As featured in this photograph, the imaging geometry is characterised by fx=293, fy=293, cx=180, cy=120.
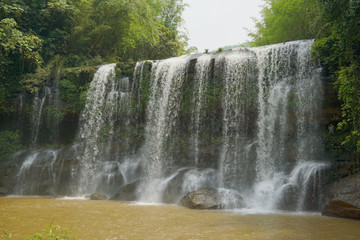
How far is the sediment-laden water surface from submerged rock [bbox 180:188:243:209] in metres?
0.54

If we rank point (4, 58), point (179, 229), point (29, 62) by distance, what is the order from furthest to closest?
point (29, 62) → point (4, 58) → point (179, 229)

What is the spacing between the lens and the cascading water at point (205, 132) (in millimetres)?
11758

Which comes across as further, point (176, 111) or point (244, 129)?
point (176, 111)

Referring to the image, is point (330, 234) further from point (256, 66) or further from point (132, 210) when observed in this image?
point (256, 66)

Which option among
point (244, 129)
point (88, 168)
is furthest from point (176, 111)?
point (88, 168)

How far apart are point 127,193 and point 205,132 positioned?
4.71 m

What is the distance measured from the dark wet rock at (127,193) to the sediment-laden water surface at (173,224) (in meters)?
2.67

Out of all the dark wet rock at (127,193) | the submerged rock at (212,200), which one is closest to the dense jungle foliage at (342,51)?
the submerged rock at (212,200)

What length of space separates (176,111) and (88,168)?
5257mm

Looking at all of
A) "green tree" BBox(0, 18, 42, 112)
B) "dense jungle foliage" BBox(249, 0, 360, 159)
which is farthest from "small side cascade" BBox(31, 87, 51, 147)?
"dense jungle foliage" BBox(249, 0, 360, 159)

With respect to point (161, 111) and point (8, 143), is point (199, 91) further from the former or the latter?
point (8, 143)

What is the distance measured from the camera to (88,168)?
1466cm

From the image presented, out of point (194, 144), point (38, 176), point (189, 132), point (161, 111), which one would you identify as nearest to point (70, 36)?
point (161, 111)

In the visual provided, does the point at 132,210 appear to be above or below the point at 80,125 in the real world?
below
